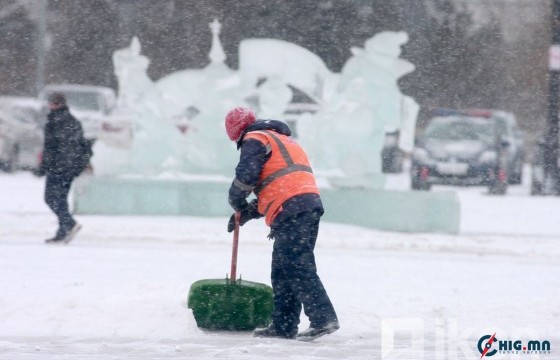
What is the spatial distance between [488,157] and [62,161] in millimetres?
11881

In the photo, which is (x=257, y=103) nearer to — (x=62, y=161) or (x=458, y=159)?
(x=62, y=161)

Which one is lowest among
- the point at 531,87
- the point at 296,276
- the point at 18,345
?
the point at 18,345

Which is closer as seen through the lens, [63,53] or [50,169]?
[50,169]

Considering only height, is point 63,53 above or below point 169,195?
above

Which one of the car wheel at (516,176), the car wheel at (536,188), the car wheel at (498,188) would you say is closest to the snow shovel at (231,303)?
the car wheel at (536,188)

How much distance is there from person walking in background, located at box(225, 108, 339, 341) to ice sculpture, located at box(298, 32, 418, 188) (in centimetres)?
806

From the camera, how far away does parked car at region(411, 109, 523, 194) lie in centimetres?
2211

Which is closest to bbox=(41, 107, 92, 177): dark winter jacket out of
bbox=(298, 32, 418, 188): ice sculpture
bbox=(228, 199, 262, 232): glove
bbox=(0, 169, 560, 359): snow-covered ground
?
bbox=(0, 169, 560, 359): snow-covered ground

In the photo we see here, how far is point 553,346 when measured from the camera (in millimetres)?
7656

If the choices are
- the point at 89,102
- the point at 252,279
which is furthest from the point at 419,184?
the point at 252,279

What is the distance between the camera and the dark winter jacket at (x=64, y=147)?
12148 mm

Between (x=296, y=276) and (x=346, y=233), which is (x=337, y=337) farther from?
(x=346, y=233)

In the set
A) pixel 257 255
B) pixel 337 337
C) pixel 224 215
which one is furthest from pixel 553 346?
pixel 224 215

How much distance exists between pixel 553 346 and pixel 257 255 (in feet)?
16.1
